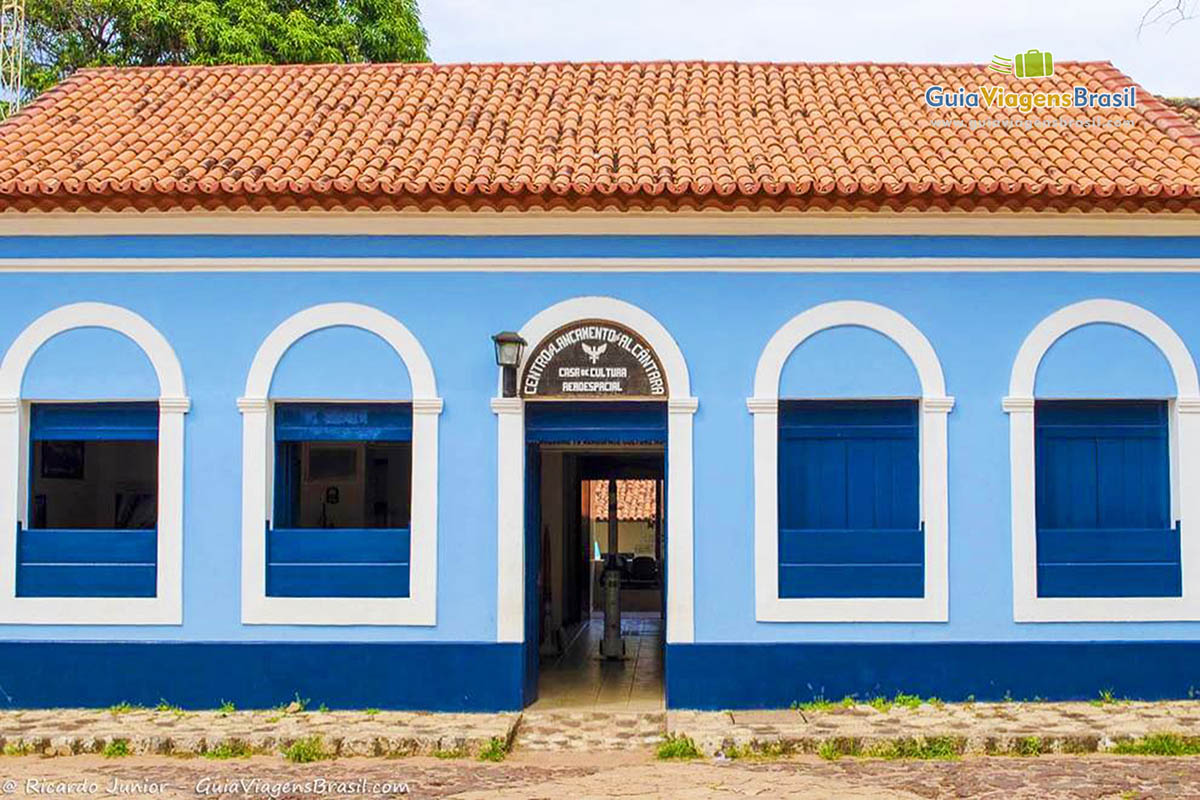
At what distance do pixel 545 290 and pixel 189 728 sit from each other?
13.4 feet

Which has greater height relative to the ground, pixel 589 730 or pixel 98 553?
pixel 98 553

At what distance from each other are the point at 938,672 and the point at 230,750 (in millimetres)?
5160

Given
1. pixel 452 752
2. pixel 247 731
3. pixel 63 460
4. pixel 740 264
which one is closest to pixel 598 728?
pixel 452 752

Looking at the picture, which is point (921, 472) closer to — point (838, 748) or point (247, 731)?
point (838, 748)

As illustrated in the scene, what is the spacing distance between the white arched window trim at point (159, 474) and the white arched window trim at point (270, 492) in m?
0.52

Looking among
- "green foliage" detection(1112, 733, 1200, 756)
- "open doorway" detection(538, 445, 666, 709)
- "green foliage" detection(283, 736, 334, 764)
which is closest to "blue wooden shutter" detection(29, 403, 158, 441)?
"green foliage" detection(283, 736, 334, 764)

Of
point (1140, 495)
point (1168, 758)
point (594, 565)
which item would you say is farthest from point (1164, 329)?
point (594, 565)

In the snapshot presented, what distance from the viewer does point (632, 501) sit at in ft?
76.3

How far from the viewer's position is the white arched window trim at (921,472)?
32.8 feet

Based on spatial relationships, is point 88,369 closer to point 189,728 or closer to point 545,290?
point 189,728

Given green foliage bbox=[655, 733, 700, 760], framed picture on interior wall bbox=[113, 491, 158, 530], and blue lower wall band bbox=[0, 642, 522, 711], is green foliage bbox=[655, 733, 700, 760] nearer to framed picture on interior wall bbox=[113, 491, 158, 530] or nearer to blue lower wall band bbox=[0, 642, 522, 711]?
blue lower wall band bbox=[0, 642, 522, 711]

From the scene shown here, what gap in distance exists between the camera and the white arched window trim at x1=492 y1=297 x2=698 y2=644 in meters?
10.0

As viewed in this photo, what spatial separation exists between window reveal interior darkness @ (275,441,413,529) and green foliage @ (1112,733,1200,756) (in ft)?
25.3
